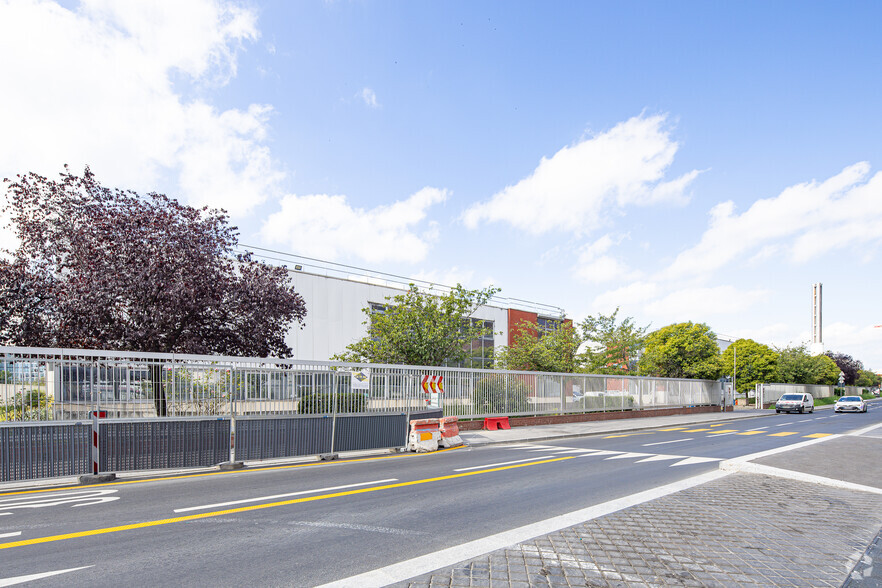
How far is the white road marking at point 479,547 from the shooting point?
4754 millimetres

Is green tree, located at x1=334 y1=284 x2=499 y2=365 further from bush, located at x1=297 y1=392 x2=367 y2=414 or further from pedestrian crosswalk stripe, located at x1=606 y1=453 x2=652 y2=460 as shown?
pedestrian crosswalk stripe, located at x1=606 y1=453 x2=652 y2=460

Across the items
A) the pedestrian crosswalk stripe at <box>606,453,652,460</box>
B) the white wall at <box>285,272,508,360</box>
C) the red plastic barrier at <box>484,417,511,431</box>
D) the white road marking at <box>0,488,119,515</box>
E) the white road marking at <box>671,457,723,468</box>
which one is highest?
the white wall at <box>285,272,508,360</box>

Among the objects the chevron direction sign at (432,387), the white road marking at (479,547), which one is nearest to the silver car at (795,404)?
the chevron direction sign at (432,387)

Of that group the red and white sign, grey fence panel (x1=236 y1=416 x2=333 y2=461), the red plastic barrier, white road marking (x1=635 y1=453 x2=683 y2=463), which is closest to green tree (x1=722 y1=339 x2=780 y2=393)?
the red plastic barrier

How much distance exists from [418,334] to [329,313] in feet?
32.5

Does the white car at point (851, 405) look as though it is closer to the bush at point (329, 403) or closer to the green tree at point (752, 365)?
the green tree at point (752, 365)

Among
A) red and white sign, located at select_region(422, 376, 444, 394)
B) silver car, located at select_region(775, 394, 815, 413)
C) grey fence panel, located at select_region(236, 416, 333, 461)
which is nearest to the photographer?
grey fence panel, located at select_region(236, 416, 333, 461)

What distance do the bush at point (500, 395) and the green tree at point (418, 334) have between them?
10.6ft

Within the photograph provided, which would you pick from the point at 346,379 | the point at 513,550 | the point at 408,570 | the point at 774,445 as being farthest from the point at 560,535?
the point at 774,445

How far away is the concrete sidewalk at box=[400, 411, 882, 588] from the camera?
4816mm

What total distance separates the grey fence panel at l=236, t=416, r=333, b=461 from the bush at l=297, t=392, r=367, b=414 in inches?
16.6

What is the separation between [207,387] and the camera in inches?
486

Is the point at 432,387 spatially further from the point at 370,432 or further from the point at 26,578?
the point at 26,578

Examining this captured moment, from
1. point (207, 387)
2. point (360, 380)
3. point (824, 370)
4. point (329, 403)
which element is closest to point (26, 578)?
point (207, 387)
